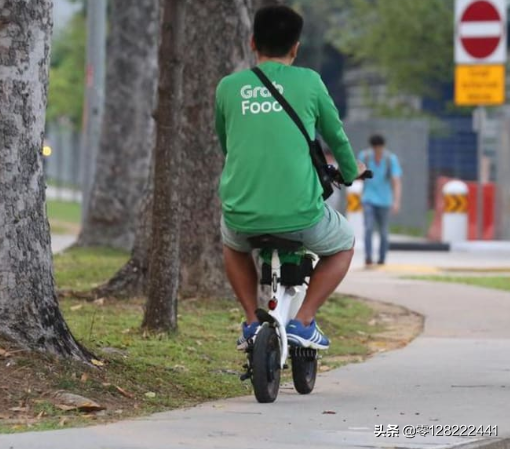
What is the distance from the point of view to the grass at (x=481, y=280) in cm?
1772

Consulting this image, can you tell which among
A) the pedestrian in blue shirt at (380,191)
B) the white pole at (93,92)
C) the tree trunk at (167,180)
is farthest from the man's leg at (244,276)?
the white pole at (93,92)

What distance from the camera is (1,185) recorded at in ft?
27.5

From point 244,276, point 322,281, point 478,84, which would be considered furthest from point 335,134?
point 478,84

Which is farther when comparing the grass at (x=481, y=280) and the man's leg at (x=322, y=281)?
the grass at (x=481, y=280)

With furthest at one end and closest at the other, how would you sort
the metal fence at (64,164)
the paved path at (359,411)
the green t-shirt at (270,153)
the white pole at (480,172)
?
the metal fence at (64,164), the white pole at (480,172), the green t-shirt at (270,153), the paved path at (359,411)

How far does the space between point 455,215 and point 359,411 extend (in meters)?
18.5

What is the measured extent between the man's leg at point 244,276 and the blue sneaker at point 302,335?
20 cm

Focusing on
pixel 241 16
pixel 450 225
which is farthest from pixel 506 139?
pixel 241 16

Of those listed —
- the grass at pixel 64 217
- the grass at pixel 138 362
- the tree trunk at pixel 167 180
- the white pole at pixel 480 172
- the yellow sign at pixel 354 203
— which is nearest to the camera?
the grass at pixel 138 362

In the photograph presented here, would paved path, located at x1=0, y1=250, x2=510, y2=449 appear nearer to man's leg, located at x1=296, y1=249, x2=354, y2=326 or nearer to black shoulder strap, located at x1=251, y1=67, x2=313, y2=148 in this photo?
man's leg, located at x1=296, y1=249, x2=354, y2=326

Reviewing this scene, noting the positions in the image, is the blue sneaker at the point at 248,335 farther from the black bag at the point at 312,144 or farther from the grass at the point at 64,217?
the grass at the point at 64,217

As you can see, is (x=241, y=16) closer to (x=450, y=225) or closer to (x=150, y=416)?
(x=150, y=416)

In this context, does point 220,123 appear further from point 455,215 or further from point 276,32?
point 455,215

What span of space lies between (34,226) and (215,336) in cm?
326
